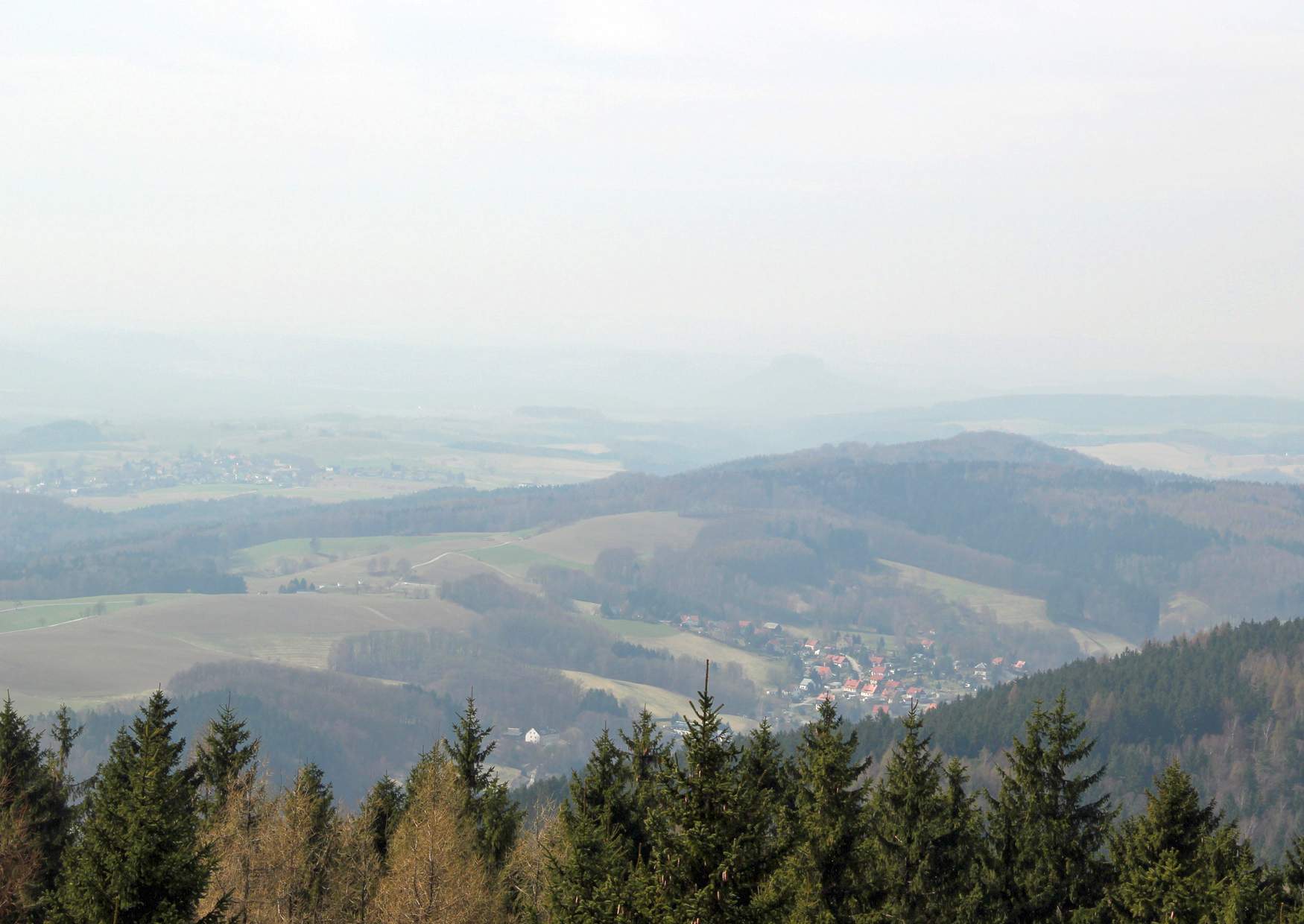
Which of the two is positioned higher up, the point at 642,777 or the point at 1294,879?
the point at 642,777

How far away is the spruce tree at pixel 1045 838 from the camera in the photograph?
30.0 metres

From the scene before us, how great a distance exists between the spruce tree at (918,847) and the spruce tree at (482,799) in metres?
14.8

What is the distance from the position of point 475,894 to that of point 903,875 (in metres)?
11.0

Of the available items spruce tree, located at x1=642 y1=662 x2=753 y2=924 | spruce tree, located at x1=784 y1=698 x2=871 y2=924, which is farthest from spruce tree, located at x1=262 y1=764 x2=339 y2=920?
spruce tree, located at x1=642 y1=662 x2=753 y2=924

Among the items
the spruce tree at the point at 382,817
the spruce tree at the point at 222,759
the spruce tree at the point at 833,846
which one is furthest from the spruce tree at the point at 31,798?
the spruce tree at the point at 833,846

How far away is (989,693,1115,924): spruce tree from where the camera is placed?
30.0 meters

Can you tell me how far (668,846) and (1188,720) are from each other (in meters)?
132

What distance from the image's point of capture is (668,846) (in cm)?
1986

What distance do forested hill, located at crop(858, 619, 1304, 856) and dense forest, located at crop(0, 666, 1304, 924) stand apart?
86927 millimetres

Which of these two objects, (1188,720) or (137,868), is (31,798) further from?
Result: (1188,720)

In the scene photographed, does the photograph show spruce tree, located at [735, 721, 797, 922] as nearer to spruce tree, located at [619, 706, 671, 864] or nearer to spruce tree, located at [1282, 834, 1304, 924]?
spruce tree, located at [619, 706, 671, 864]

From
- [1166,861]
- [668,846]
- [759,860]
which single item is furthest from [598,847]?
[1166,861]

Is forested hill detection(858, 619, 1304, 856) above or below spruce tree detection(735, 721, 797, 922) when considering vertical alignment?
below

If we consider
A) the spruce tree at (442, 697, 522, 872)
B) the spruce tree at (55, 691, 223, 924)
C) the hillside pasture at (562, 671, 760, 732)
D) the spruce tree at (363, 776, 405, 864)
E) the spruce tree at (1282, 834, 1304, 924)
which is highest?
the spruce tree at (55, 691, 223, 924)
